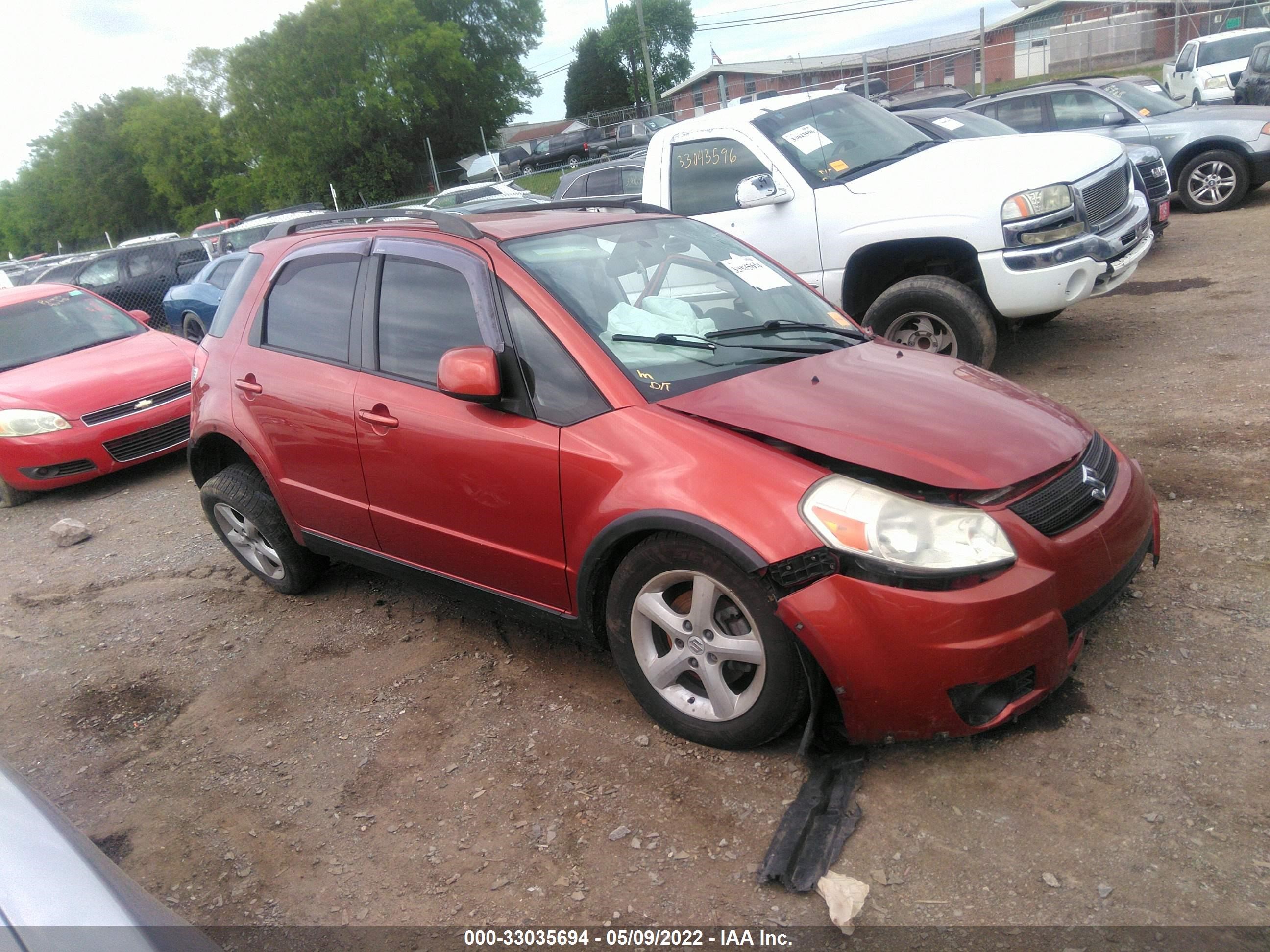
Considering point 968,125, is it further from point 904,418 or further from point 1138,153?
point 904,418

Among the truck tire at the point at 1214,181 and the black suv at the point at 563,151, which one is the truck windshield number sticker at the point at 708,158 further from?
the black suv at the point at 563,151

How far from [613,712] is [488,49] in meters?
62.9

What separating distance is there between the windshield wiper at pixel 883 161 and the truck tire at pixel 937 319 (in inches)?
32.0

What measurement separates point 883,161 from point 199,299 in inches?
370

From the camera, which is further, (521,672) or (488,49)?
A: (488,49)

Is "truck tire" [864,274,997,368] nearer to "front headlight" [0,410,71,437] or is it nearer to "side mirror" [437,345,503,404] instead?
"side mirror" [437,345,503,404]

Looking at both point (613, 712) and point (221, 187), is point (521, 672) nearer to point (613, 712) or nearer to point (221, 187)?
point (613, 712)

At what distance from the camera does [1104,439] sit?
328 cm

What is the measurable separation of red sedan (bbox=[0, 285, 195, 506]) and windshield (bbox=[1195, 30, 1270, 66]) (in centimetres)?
1919

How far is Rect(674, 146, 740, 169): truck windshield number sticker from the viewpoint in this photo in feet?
22.1

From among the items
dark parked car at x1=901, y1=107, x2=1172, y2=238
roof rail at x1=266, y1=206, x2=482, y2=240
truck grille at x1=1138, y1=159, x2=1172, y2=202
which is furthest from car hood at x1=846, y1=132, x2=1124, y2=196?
truck grille at x1=1138, y1=159, x2=1172, y2=202

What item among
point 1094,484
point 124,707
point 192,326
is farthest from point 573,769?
point 192,326

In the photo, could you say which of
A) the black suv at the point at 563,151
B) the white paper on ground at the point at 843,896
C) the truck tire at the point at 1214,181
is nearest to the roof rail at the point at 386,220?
the white paper on ground at the point at 843,896

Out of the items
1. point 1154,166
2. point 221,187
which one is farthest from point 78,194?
point 1154,166
